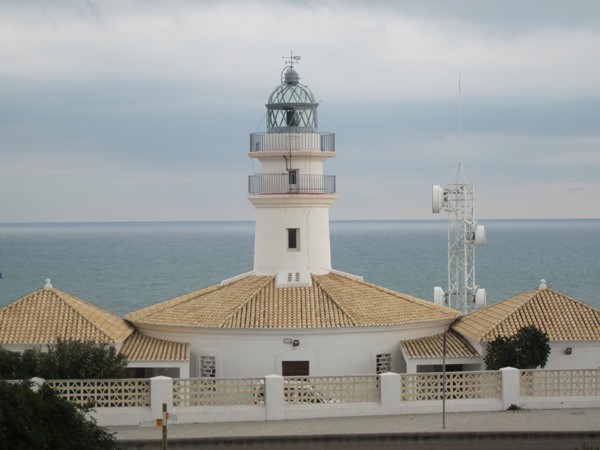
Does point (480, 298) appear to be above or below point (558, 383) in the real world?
above

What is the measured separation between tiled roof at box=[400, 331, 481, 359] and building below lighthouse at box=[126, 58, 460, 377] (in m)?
0.43

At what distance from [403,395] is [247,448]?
4.09 meters

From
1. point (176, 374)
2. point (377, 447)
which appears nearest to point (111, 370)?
point (176, 374)

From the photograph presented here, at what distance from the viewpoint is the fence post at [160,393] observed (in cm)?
2495

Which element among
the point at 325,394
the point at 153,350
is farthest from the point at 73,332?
the point at 325,394

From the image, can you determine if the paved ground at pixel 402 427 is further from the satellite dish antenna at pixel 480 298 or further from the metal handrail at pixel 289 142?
the satellite dish antenna at pixel 480 298

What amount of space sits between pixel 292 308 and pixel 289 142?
5.59 meters

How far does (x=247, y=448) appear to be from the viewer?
76.6 ft

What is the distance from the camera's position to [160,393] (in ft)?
82.1

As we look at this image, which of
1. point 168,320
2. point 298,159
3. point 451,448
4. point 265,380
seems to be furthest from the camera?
point 298,159

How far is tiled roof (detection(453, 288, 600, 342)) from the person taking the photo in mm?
28734

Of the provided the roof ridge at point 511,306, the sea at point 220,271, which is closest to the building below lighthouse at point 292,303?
the roof ridge at point 511,306

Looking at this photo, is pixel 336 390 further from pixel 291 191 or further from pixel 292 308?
pixel 291 191

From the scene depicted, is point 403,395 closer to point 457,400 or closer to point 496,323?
point 457,400
